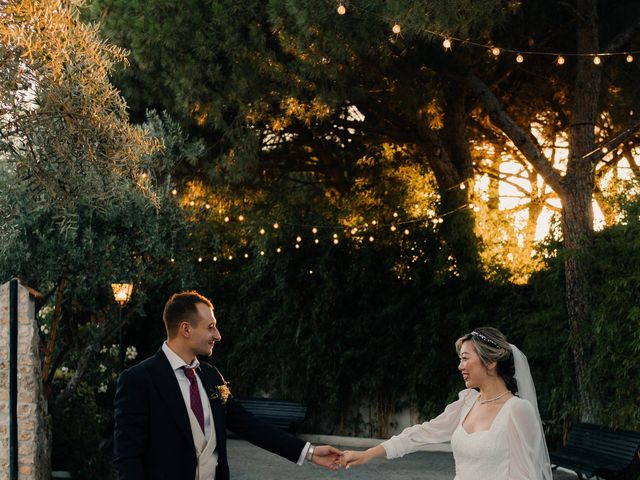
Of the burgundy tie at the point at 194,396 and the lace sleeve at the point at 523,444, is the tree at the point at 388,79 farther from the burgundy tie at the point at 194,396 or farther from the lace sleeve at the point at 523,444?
the burgundy tie at the point at 194,396

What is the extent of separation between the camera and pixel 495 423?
498 cm

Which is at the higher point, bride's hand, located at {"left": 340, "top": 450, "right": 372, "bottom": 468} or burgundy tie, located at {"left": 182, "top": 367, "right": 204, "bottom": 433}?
burgundy tie, located at {"left": 182, "top": 367, "right": 204, "bottom": 433}

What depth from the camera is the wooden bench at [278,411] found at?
15898 mm

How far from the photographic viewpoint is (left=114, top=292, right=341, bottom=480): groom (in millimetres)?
4473

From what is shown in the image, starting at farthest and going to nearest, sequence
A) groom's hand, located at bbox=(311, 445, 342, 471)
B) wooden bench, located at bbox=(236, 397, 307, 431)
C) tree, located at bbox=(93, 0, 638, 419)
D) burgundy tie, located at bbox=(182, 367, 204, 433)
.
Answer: wooden bench, located at bbox=(236, 397, 307, 431)
tree, located at bbox=(93, 0, 638, 419)
groom's hand, located at bbox=(311, 445, 342, 471)
burgundy tie, located at bbox=(182, 367, 204, 433)

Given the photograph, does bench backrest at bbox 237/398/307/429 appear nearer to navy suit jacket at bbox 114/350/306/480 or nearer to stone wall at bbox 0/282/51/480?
stone wall at bbox 0/282/51/480

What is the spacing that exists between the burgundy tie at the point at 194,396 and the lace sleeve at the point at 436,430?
4.02ft

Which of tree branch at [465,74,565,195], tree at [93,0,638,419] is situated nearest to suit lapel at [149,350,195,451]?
tree at [93,0,638,419]

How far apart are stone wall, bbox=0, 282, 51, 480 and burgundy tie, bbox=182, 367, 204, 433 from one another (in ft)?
15.1

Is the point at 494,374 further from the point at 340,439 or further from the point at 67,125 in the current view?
the point at 340,439

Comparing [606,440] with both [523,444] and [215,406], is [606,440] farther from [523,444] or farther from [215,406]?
[215,406]

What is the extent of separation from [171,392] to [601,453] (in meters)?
6.83

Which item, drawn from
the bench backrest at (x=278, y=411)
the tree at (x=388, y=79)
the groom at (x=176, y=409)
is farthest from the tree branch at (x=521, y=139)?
the groom at (x=176, y=409)

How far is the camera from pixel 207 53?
41.1 feet
